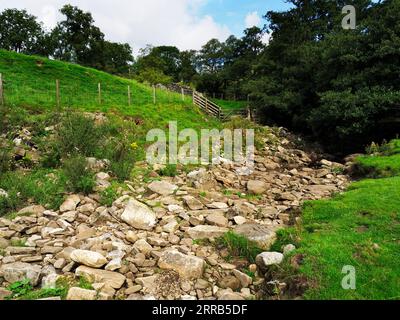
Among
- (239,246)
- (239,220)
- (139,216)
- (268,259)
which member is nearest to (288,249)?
(268,259)

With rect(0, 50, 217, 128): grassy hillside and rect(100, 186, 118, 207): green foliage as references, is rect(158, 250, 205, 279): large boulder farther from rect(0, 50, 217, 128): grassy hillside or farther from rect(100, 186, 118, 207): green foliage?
rect(0, 50, 217, 128): grassy hillside

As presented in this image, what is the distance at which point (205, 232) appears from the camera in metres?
5.79

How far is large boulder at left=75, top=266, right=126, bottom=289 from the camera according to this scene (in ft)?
13.9

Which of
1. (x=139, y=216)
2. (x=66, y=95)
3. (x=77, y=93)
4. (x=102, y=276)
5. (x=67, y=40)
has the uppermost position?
(x=67, y=40)

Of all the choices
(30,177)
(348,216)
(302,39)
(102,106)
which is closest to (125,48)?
(302,39)

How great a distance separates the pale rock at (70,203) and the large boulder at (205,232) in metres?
2.71

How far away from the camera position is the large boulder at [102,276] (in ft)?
13.9

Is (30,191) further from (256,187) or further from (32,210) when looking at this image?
(256,187)

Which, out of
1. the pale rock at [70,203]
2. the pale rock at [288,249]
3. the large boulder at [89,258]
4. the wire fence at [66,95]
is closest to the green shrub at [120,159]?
the pale rock at [70,203]

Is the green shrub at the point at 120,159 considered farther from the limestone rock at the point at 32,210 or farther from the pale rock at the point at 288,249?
the pale rock at the point at 288,249

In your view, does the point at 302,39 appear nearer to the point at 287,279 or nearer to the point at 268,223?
the point at 268,223

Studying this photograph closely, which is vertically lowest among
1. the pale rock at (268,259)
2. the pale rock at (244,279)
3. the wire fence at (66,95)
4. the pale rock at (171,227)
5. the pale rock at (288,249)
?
the pale rock at (244,279)

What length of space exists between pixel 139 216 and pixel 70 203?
172cm

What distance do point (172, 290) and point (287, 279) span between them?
1.65 metres
